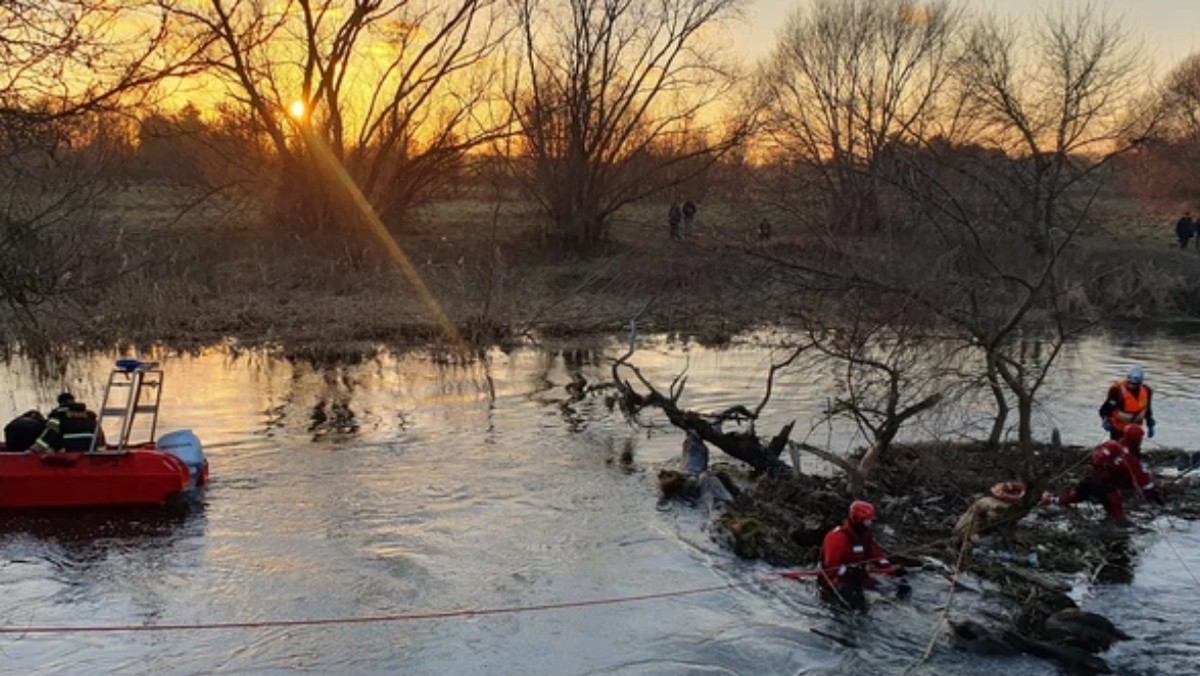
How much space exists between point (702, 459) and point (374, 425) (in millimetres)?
6003

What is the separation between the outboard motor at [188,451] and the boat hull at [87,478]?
1.11ft

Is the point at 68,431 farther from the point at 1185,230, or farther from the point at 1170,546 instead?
the point at 1185,230

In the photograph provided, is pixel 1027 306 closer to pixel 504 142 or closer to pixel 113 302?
pixel 113 302

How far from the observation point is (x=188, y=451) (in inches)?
536

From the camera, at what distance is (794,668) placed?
30.1ft

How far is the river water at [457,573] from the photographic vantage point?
9.39m

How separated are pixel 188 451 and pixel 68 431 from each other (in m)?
1.41

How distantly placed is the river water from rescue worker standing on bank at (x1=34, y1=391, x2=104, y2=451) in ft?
2.78

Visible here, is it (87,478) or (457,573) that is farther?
(87,478)

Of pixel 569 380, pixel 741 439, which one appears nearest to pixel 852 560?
pixel 741 439

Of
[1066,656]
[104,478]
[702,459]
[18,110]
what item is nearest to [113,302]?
[104,478]

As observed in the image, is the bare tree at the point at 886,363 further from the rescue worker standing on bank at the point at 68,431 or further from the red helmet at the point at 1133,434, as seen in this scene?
the rescue worker standing on bank at the point at 68,431

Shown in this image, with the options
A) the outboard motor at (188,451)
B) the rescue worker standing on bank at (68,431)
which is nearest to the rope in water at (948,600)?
the outboard motor at (188,451)

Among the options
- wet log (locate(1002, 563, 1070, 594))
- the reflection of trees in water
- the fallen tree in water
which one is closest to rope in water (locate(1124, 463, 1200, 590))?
the fallen tree in water
